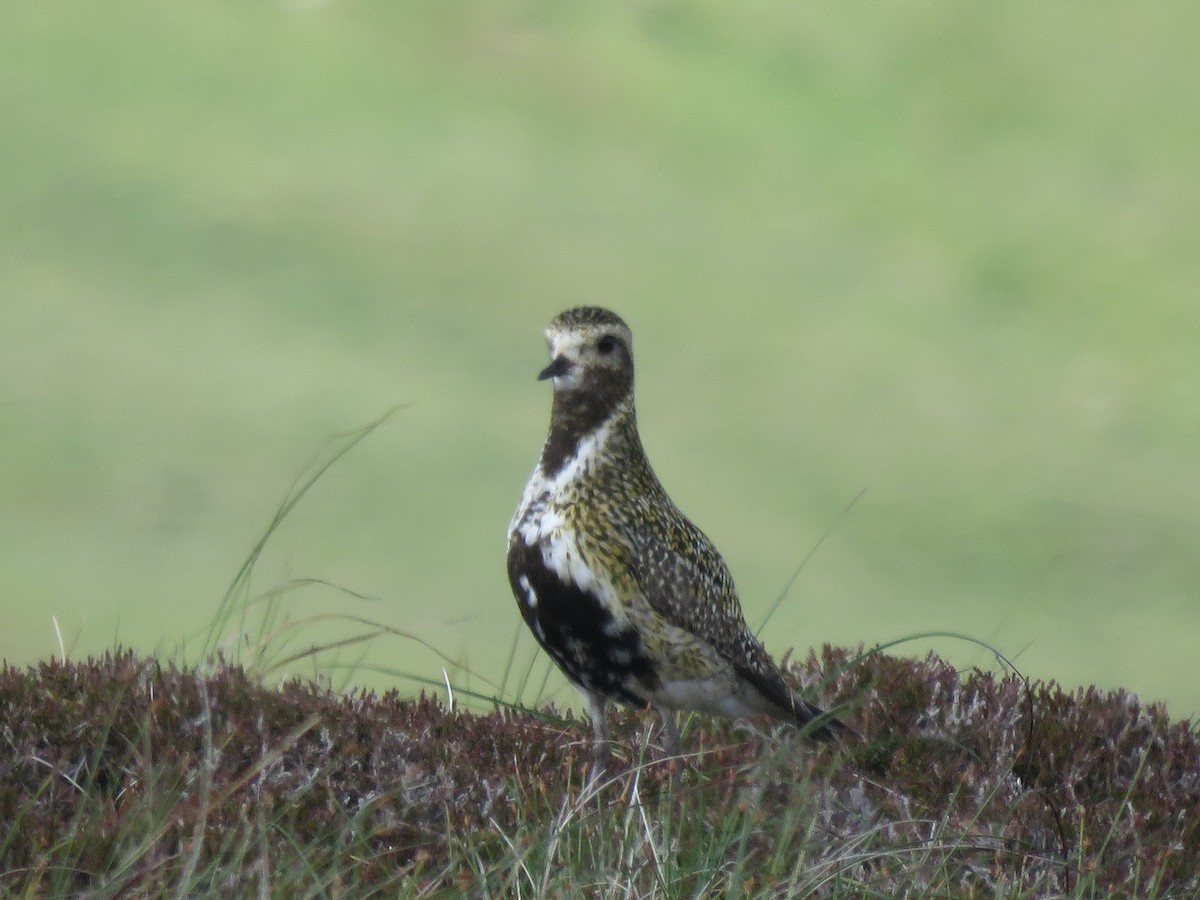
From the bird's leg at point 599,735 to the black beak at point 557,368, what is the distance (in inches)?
54.6

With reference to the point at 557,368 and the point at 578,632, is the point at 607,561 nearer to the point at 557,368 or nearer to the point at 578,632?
the point at 578,632

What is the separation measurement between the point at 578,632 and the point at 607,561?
313 mm

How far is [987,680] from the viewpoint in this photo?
354 inches

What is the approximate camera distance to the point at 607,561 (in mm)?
6934

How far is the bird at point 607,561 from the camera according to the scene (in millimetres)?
6938

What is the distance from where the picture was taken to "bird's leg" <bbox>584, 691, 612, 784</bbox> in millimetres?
7316

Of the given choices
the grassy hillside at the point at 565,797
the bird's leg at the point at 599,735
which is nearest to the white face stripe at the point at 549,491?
the bird's leg at the point at 599,735

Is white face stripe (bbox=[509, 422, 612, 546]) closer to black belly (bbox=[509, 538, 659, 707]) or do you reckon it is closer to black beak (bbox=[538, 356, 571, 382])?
black belly (bbox=[509, 538, 659, 707])

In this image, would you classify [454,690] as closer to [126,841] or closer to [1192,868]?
→ [126,841]

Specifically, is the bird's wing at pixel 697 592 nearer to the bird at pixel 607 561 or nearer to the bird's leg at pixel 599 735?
the bird at pixel 607 561

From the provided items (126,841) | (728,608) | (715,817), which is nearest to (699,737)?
(728,608)

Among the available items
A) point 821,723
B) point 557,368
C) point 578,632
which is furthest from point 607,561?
point 821,723

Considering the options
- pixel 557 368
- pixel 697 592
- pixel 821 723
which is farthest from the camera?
pixel 821 723

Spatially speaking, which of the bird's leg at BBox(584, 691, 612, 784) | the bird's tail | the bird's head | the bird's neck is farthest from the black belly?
the bird's tail
